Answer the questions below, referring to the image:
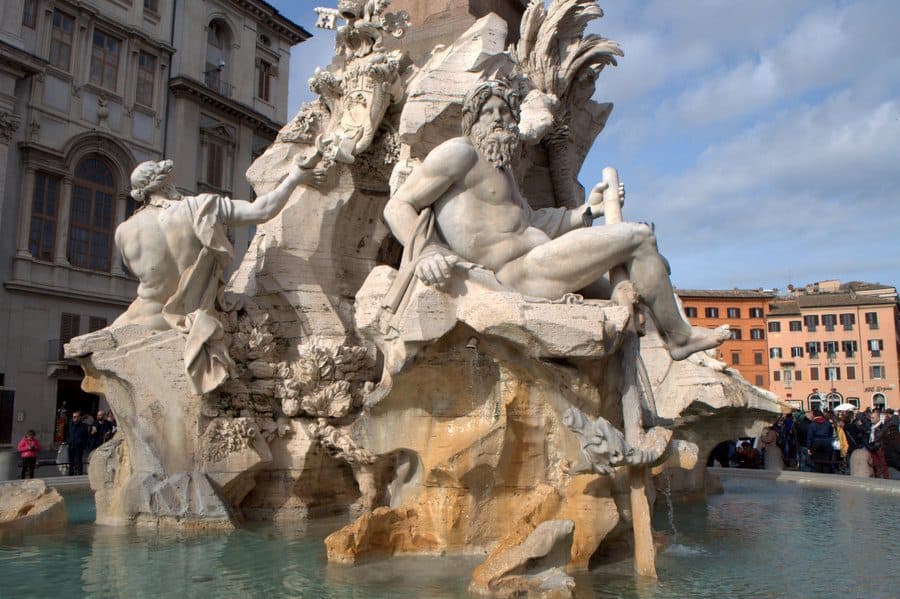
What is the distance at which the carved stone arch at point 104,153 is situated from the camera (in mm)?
23547

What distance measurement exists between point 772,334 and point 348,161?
168ft

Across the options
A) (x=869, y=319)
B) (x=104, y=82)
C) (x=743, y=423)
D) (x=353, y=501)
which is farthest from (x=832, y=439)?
(x=869, y=319)

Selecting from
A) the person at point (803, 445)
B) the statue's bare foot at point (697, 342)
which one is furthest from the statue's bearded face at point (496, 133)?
the person at point (803, 445)

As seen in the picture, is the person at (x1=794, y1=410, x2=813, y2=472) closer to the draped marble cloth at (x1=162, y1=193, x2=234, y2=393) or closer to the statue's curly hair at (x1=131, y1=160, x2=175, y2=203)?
the draped marble cloth at (x1=162, y1=193, x2=234, y2=393)

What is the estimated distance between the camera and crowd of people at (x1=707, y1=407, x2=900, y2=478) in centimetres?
1006

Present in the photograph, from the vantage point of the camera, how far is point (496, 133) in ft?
16.0

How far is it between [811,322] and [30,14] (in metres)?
46.6

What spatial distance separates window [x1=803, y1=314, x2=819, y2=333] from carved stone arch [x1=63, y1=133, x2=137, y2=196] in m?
42.6

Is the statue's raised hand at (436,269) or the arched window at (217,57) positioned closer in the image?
the statue's raised hand at (436,269)

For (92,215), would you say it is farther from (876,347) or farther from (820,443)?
(876,347)

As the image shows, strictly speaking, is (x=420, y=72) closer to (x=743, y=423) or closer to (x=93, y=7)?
(x=743, y=423)

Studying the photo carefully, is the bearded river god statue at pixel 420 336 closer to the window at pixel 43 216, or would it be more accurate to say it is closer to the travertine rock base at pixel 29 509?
the travertine rock base at pixel 29 509

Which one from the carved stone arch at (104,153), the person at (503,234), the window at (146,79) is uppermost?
the window at (146,79)

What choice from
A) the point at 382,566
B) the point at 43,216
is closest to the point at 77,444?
the point at 382,566
